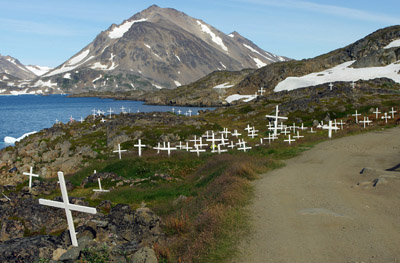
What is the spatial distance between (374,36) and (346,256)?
210 metres

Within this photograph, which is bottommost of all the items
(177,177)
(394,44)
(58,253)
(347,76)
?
(177,177)

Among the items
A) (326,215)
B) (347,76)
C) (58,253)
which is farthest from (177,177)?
(347,76)

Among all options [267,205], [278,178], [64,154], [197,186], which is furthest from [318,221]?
[64,154]

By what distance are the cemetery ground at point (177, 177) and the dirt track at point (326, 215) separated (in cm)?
74

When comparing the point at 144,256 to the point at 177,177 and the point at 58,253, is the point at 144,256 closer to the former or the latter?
the point at 58,253

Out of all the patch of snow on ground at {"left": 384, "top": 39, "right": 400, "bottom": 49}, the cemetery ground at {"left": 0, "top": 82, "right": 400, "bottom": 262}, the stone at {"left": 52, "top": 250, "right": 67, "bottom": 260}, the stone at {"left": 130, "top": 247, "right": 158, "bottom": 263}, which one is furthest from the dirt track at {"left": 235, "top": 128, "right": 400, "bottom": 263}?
the patch of snow on ground at {"left": 384, "top": 39, "right": 400, "bottom": 49}

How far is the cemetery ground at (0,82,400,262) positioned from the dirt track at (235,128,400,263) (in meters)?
0.74

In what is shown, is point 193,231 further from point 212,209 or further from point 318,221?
point 318,221

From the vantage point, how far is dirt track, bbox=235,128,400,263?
11.9m

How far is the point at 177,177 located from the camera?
30516 millimetres

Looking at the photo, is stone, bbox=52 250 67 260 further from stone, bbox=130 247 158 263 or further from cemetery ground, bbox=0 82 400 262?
stone, bbox=130 247 158 263

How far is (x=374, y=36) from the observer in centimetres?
19388

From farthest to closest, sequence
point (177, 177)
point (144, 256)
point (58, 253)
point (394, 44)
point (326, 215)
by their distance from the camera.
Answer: point (394, 44)
point (177, 177)
point (326, 215)
point (58, 253)
point (144, 256)

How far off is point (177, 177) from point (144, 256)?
18.7 metres
